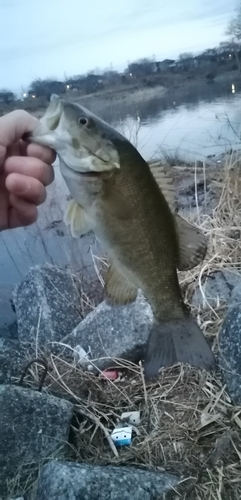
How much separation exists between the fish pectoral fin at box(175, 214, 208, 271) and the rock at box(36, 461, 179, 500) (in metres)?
1.07

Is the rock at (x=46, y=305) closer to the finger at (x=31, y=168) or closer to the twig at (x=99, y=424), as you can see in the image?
the twig at (x=99, y=424)

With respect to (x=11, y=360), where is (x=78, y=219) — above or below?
above

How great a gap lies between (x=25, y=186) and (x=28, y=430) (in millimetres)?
1404

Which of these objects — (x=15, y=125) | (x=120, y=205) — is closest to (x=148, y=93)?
(x=15, y=125)

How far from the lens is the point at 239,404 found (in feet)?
7.86

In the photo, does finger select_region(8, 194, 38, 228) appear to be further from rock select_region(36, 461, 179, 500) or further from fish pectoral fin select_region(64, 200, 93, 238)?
rock select_region(36, 461, 179, 500)

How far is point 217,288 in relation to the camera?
3.20 m

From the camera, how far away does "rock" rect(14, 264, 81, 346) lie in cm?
334

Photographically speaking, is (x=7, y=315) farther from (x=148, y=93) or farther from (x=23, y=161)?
(x=23, y=161)

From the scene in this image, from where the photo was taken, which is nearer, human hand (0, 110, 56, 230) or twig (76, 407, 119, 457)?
human hand (0, 110, 56, 230)

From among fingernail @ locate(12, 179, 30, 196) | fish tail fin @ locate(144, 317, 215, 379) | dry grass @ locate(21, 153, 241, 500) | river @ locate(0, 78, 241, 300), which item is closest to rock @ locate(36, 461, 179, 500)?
dry grass @ locate(21, 153, 241, 500)

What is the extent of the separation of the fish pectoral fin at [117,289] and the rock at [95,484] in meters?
0.97

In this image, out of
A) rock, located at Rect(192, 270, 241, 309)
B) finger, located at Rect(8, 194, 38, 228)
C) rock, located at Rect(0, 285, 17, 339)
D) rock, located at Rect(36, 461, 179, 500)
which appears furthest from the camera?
rock, located at Rect(0, 285, 17, 339)

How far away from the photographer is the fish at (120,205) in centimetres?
109
